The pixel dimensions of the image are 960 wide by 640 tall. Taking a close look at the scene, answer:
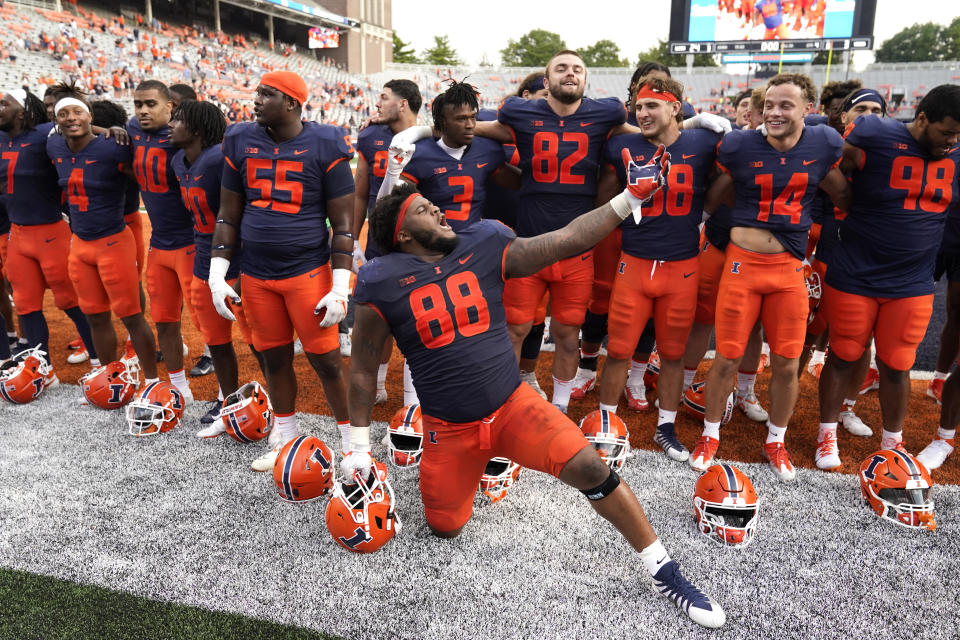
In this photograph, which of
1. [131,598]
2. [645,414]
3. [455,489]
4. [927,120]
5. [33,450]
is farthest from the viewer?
[645,414]

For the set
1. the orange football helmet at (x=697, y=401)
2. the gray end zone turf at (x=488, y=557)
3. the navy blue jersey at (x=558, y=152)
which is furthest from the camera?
the orange football helmet at (x=697, y=401)

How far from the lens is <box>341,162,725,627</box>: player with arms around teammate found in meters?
2.64

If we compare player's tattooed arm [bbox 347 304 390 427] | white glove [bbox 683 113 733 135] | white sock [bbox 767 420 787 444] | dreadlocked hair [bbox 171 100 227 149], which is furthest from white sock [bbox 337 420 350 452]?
white glove [bbox 683 113 733 135]

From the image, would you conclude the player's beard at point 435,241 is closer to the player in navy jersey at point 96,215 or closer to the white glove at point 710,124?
the white glove at point 710,124

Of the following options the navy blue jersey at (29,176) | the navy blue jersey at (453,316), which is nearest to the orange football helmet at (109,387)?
the navy blue jersey at (29,176)

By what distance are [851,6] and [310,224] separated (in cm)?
2628

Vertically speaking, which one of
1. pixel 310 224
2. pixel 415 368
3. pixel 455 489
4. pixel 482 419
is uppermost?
pixel 310 224

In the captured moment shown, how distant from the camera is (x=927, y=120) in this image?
3385mm

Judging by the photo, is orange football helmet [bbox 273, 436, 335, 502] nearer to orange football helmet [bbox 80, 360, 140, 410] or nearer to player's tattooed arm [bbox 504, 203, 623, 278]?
player's tattooed arm [bbox 504, 203, 623, 278]

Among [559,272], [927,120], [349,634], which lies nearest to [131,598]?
[349,634]

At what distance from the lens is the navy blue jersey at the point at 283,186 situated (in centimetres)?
347

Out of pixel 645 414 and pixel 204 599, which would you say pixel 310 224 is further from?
pixel 645 414

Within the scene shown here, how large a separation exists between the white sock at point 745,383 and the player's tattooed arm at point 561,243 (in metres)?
2.43

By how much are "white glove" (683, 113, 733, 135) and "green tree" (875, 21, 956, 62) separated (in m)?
62.9
